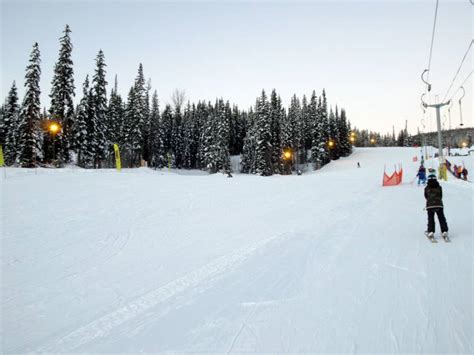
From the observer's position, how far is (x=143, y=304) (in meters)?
3.91

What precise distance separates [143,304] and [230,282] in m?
1.44

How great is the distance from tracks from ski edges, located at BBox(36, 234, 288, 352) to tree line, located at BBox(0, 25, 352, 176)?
31.8m

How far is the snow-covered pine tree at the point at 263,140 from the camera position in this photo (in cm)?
4822

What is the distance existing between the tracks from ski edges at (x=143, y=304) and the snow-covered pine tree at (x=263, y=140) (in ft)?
140

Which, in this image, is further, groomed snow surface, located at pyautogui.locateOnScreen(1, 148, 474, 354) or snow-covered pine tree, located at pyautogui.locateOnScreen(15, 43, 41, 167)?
snow-covered pine tree, located at pyautogui.locateOnScreen(15, 43, 41, 167)

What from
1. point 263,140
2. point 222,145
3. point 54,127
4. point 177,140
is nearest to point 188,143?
point 177,140

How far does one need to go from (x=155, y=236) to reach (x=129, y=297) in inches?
143

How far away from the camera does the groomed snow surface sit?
3.14m

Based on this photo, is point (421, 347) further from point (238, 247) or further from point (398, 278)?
point (238, 247)

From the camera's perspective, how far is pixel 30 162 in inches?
1169

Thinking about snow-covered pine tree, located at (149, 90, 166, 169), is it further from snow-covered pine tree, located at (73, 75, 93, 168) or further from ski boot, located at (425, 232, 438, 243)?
ski boot, located at (425, 232, 438, 243)

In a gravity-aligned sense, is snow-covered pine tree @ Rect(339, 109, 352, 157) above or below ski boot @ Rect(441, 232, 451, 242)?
above

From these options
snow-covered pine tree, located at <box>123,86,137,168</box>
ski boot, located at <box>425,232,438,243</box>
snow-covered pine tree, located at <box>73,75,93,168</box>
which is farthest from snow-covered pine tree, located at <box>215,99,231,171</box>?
ski boot, located at <box>425,232,438,243</box>

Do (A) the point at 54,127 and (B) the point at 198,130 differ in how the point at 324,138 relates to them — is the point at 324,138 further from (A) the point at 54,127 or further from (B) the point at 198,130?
(A) the point at 54,127
